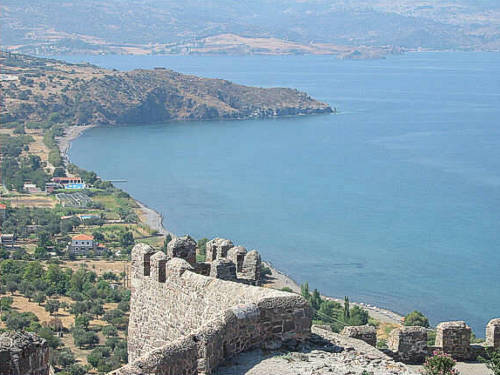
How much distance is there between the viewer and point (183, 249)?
11.0m

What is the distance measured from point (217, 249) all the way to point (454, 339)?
3311mm

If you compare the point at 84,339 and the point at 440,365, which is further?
the point at 84,339

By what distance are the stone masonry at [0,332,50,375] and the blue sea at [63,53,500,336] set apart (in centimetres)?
5711

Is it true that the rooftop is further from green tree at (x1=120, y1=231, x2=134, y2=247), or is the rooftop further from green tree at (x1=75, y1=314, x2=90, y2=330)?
green tree at (x1=75, y1=314, x2=90, y2=330)

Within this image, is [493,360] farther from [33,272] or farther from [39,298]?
[33,272]

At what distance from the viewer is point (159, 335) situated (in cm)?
991

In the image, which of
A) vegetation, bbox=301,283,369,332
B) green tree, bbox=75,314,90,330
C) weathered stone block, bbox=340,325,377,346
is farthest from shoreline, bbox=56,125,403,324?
weathered stone block, bbox=340,325,377,346

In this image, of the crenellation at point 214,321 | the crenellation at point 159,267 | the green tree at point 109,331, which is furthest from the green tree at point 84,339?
the crenellation at point 159,267

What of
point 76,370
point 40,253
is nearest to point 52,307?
point 76,370

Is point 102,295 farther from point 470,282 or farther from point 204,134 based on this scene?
point 204,134

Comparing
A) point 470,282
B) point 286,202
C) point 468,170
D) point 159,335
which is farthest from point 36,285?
point 468,170

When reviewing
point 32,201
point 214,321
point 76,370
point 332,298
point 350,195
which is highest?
point 214,321

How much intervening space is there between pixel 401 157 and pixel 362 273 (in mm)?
59307

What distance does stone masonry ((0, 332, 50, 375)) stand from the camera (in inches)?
221
